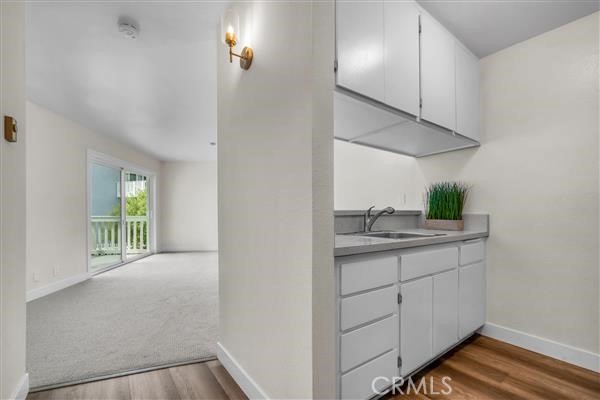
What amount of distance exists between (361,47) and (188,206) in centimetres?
689

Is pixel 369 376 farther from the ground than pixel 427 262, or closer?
closer

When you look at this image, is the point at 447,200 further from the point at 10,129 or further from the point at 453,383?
the point at 10,129

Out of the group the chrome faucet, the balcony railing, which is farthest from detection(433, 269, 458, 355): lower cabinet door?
the balcony railing

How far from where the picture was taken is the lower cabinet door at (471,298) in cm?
208

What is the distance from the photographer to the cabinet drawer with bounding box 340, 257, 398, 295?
1289mm

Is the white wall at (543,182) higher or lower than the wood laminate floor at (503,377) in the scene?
higher

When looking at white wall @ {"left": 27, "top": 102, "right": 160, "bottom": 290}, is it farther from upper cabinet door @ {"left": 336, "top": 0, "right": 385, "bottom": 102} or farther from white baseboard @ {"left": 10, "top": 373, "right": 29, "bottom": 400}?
upper cabinet door @ {"left": 336, "top": 0, "right": 385, "bottom": 102}

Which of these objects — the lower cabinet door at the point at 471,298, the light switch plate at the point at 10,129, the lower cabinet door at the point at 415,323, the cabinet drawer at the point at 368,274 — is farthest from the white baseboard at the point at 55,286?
the lower cabinet door at the point at 471,298

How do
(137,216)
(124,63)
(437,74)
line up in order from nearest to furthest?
(437,74)
(124,63)
(137,216)

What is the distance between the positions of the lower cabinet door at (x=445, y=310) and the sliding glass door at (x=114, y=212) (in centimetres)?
488

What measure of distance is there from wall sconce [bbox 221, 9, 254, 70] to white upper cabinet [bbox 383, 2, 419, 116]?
780 mm

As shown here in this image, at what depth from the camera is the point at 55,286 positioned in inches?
148

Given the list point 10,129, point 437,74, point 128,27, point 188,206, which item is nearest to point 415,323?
point 437,74

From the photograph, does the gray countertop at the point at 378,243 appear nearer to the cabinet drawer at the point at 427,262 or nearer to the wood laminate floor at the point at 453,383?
the cabinet drawer at the point at 427,262
